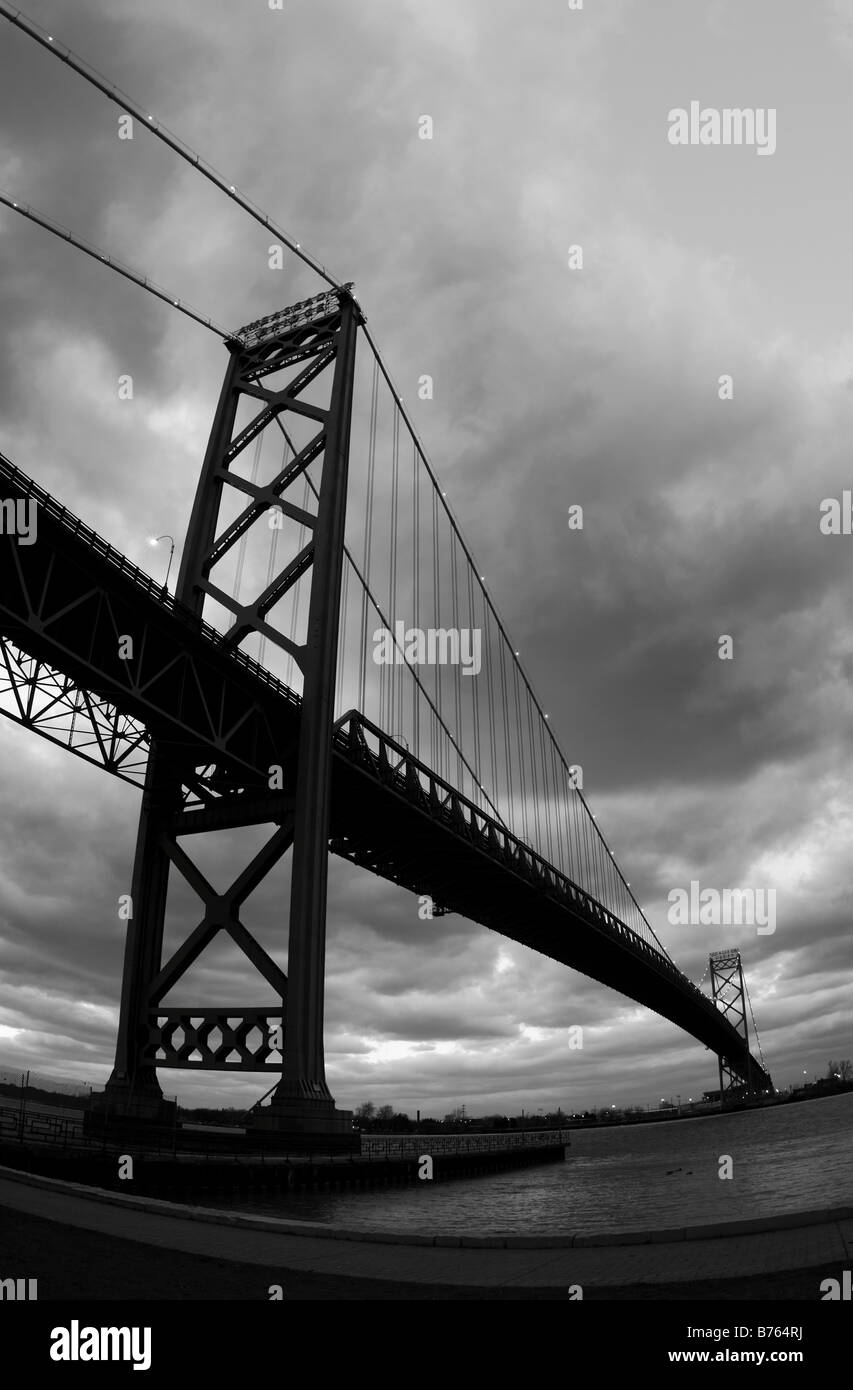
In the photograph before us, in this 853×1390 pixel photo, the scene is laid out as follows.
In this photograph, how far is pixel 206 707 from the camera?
28984 mm

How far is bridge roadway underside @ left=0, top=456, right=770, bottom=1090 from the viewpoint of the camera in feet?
78.7

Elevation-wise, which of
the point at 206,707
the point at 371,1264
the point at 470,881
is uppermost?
the point at 206,707

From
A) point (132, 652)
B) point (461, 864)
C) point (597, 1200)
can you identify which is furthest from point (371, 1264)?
point (461, 864)

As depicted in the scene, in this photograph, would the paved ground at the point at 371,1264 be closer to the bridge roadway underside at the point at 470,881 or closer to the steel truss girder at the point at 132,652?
the steel truss girder at the point at 132,652

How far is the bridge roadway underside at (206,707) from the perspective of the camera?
78.7 ft

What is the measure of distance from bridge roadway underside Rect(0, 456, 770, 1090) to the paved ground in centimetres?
1699

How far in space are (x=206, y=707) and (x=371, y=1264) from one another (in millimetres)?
22189

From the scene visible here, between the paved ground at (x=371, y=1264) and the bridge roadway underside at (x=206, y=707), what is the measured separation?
17.0 metres

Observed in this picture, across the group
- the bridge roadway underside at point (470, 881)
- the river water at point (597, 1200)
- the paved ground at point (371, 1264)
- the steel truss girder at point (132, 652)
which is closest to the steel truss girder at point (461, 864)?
the bridge roadway underside at point (470, 881)

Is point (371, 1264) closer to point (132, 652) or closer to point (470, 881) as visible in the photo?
point (132, 652)

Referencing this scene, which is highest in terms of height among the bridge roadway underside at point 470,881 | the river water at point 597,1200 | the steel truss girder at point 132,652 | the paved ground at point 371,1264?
the steel truss girder at point 132,652

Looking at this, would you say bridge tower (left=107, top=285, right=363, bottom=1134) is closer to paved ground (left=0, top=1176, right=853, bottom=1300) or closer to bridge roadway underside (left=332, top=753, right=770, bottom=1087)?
bridge roadway underside (left=332, top=753, right=770, bottom=1087)

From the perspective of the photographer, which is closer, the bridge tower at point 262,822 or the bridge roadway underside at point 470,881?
the bridge tower at point 262,822
